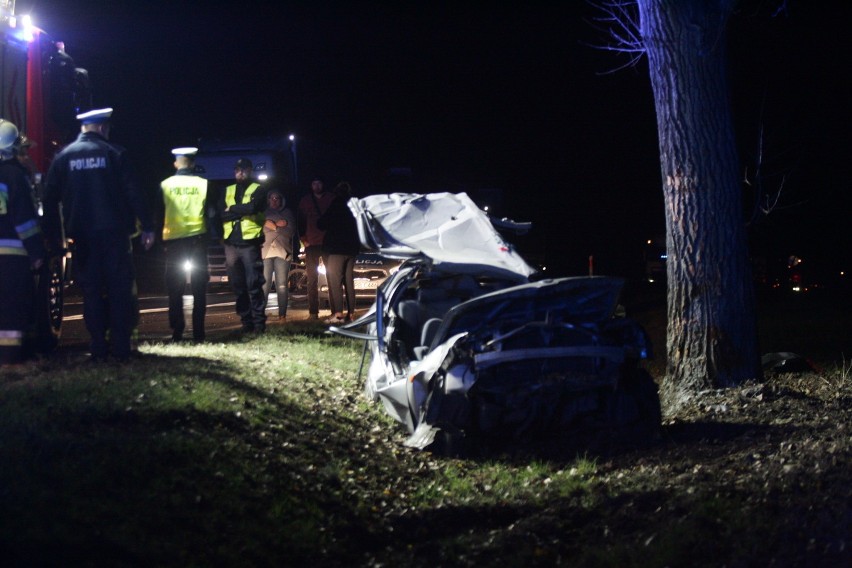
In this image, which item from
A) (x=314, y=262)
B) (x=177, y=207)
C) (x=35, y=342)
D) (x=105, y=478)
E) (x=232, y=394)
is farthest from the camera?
(x=314, y=262)

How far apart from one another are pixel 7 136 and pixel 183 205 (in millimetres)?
2145

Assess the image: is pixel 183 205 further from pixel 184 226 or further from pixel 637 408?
pixel 637 408

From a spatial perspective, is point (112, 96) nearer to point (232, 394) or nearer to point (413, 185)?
point (413, 185)

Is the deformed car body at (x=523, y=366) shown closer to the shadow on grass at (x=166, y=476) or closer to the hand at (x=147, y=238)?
the shadow on grass at (x=166, y=476)

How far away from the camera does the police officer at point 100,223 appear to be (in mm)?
8148

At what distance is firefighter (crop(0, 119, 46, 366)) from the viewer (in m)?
7.95

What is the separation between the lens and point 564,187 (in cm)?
4138

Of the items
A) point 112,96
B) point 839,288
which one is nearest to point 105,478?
point 839,288

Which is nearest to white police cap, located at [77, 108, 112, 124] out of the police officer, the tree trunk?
the police officer

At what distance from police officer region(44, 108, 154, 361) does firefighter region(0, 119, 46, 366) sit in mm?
254

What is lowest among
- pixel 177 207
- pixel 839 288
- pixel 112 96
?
pixel 839 288

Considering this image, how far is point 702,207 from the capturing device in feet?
26.9

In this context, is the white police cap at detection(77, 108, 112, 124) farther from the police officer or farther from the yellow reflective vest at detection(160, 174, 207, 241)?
the yellow reflective vest at detection(160, 174, 207, 241)

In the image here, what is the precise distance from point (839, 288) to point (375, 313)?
851 inches
